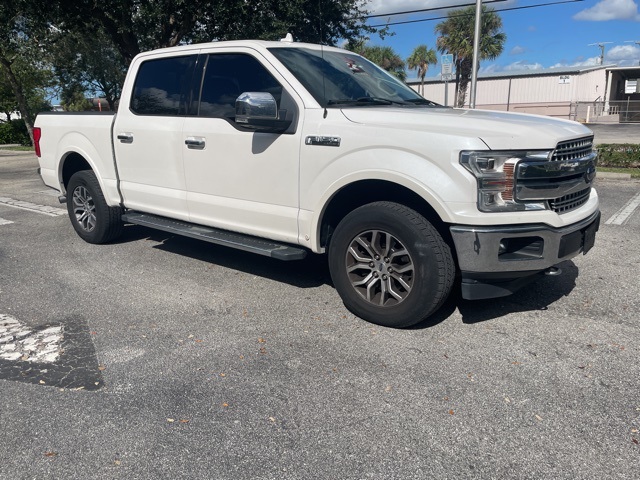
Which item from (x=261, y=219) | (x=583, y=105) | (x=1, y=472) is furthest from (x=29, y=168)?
(x=583, y=105)

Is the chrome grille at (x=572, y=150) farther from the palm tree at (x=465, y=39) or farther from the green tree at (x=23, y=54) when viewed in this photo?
the palm tree at (x=465, y=39)

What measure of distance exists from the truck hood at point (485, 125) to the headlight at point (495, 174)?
56 mm

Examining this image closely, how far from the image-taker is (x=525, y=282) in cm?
395

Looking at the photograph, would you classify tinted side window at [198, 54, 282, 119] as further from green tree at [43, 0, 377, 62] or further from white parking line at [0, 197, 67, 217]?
green tree at [43, 0, 377, 62]

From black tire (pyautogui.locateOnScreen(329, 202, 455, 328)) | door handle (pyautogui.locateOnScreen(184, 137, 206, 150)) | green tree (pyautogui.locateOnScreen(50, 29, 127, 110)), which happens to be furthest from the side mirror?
green tree (pyautogui.locateOnScreen(50, 29, 127, 110))

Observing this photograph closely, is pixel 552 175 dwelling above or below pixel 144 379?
above

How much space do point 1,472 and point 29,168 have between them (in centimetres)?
1666

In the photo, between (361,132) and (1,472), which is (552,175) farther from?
(1,472)

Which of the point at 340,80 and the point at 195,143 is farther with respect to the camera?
the point at 195,143

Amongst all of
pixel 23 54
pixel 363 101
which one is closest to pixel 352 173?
pixel 363 101

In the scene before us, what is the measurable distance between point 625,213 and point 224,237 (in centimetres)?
625

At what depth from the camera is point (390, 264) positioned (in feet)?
13.2

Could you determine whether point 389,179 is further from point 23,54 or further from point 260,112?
point 23,54

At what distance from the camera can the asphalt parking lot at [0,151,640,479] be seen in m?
2.64
